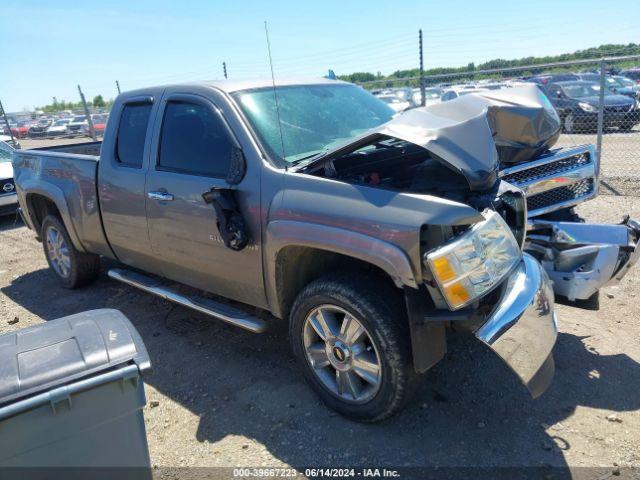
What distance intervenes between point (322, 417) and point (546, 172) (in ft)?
8.83

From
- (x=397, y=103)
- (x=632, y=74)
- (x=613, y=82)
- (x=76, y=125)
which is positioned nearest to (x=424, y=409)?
(x=397, y=103)

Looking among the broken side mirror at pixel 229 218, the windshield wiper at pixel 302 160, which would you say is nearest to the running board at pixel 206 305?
the broken side mirror at pixel 229 218

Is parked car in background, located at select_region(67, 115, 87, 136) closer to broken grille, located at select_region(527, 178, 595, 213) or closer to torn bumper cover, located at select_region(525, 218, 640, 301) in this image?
broken grille, located at select_region(527, 178, 595, 213)

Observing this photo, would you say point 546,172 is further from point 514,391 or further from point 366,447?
point 366,447

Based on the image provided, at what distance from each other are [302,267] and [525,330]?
133 cm

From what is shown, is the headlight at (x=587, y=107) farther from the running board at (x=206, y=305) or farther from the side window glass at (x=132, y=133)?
the running board at (x=206, y=305)

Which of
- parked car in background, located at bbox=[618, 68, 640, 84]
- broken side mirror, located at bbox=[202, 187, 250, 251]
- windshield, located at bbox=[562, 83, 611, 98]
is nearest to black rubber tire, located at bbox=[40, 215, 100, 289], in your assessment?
broken side mirror, located at bbox=[202, 187, 250, 251]

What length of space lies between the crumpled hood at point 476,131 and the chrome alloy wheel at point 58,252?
3697 millimetres

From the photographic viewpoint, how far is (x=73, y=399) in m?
1.82

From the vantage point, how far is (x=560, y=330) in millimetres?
3895

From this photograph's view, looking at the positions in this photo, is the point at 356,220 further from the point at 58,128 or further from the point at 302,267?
the point at 58,128

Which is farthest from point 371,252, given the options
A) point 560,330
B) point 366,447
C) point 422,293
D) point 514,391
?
point 560,330

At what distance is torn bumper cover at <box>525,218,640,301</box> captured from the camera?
3404 mm

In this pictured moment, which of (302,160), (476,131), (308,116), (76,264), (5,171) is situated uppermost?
(308,116)
